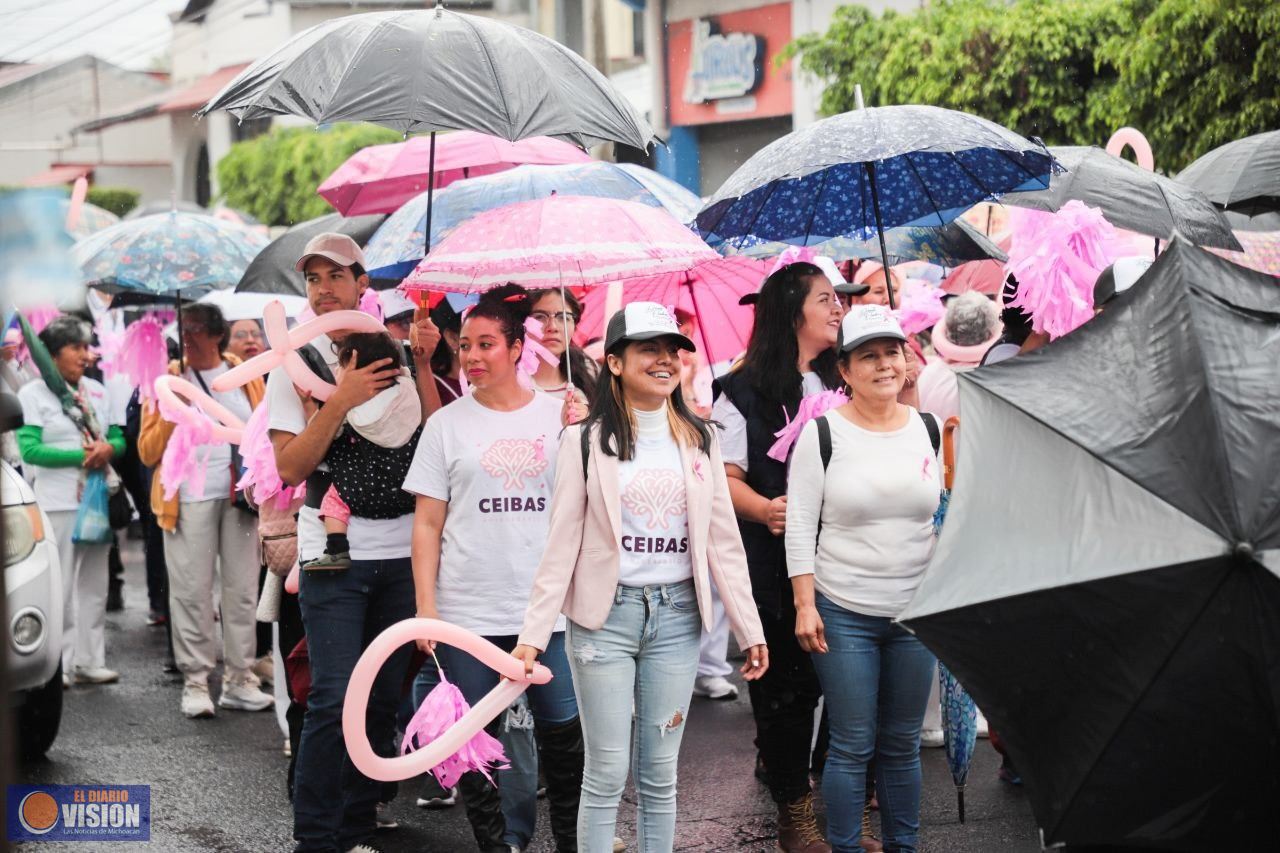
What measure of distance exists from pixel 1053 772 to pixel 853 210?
3.50 meters

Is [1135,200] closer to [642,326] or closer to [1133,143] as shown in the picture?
[1133,143]

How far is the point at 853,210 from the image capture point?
632cm

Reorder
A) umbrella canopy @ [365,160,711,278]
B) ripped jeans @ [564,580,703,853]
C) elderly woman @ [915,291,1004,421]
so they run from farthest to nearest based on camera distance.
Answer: elderly woman @ [915,291,1004,421], umbrella canopy @ [365,160,711,278], ripped jeans @ [564,580,703,853]

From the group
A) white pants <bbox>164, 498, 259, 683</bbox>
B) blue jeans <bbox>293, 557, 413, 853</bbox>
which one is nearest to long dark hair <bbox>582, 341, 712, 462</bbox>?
blue jeans <bbox>293, 557, 413, 853</bbox>

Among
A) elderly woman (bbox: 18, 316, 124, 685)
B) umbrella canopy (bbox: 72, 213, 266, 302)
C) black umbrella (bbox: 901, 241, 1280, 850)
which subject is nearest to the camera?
black umbrella (bbox: 901, 241, 1280, 850)

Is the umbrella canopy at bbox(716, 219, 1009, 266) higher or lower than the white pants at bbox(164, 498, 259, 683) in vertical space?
higher

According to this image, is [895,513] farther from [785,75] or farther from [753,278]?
[785,75]

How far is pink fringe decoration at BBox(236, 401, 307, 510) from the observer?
588 centimetres

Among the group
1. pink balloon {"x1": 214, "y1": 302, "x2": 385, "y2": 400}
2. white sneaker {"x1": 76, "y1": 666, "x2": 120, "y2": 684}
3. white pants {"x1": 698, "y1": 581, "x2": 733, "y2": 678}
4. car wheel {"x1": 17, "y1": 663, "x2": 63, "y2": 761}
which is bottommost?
white sneaker {"x1": 76, "y1": 666, "x2": 120, "y2": 684}

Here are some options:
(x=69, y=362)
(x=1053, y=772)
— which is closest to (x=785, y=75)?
(x=69, y=362)

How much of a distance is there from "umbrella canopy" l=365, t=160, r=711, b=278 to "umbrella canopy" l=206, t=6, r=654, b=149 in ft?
3.99

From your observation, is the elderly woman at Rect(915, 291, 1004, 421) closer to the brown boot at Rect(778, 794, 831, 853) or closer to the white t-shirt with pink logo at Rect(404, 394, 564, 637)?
the brown boot at Rect(778, 794, 831, 853)

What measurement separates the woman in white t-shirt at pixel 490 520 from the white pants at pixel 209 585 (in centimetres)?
333

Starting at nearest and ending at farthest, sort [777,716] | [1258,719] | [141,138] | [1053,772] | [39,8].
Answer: [39,8], [1258,719], [1053,772], [777,716], [141,138]
